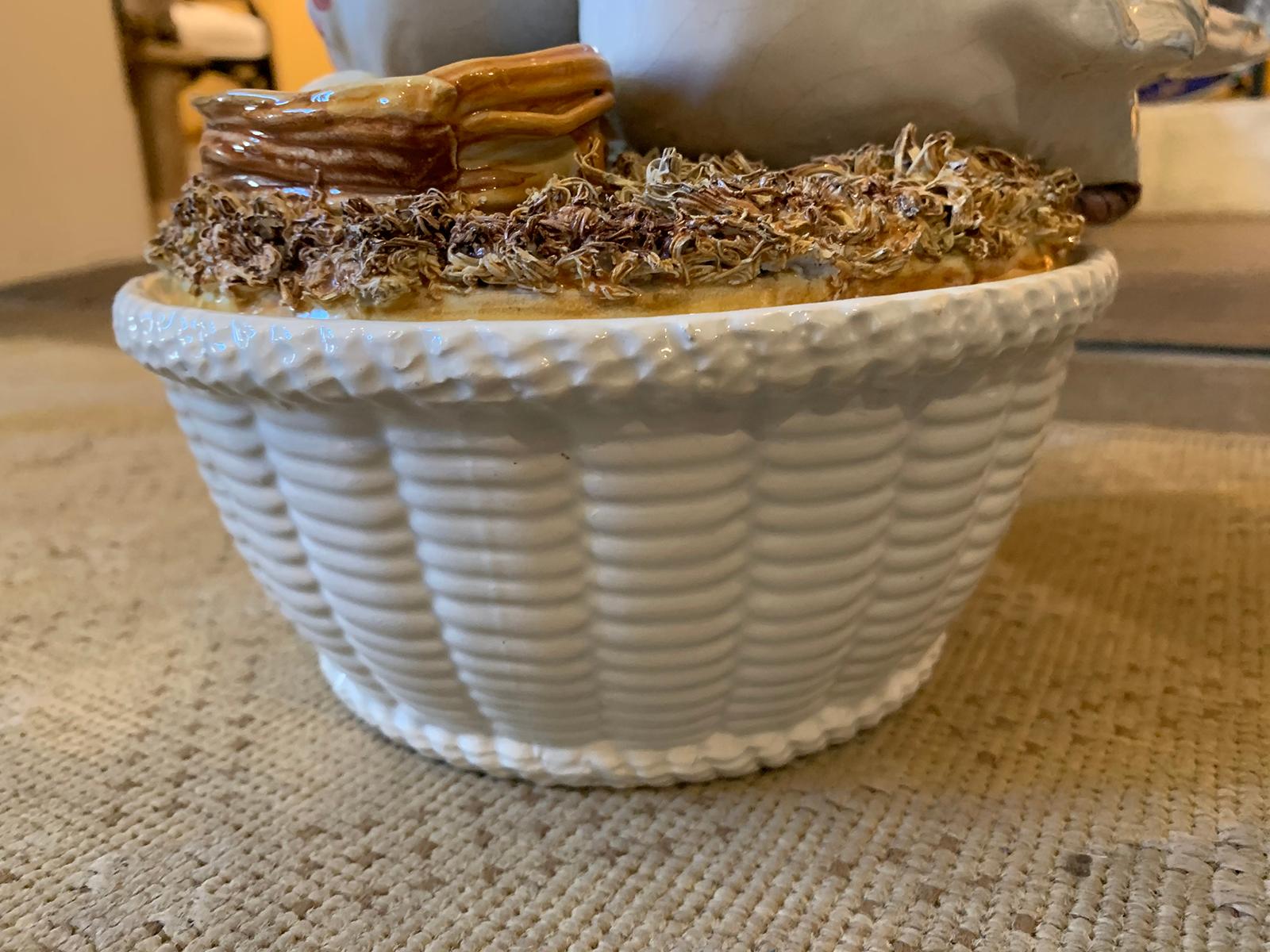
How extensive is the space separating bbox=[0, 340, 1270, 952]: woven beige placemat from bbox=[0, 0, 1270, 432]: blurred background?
14.7 inches

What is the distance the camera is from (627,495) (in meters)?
0.36

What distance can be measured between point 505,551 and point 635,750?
5.7 inches

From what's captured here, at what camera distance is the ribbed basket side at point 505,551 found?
35cm

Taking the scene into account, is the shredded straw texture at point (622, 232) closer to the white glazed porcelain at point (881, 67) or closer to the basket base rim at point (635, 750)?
the white glazed porcelain at point (881, 67)

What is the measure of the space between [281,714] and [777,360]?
0.37m

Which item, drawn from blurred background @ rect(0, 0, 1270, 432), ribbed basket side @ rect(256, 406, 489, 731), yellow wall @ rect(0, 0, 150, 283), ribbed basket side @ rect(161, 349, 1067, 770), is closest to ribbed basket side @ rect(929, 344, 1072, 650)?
ribbed basket side @ rect(161, 349, 1067, 770)

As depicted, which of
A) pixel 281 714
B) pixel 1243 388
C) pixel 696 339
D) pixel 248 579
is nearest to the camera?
pixel 696 339

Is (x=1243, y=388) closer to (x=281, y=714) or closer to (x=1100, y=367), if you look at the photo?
(x=1100, y=367)

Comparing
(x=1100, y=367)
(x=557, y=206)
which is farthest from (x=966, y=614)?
(x=1100, y=367)

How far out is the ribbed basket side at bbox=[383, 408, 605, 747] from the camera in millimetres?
353

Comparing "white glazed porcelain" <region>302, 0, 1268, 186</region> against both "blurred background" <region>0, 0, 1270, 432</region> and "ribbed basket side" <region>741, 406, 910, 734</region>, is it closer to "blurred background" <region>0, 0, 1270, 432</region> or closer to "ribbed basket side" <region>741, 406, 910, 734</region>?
"ribbed basket side" <region>741, 406, 910, 734</region>

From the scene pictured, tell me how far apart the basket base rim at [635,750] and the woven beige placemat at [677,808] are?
11mm

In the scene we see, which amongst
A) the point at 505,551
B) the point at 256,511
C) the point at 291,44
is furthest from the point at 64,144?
the point at 505,551

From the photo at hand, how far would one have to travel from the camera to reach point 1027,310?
1.21ft
